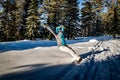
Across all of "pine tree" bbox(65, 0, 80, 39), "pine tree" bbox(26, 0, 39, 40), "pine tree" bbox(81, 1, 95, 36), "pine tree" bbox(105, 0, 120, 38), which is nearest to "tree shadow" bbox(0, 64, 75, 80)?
"pine tree" bbox(26, 0, 39, 40)

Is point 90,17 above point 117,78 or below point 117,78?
above

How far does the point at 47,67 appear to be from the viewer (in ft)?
25.0

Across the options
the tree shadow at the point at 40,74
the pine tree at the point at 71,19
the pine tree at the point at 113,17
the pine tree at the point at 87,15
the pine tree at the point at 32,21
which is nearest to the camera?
the tree shadow at the point at 40,74

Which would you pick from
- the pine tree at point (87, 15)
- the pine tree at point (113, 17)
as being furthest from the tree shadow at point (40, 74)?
the pine tree at point (87, 15)

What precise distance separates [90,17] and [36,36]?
19378 millimetres

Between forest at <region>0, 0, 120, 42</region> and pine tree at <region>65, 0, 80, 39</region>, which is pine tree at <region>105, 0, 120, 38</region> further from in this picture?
pine tree at <region>65, 0, 80, 39</region>

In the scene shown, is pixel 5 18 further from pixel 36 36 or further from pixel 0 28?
pixel 36 36

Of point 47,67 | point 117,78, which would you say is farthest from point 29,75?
point 117,78

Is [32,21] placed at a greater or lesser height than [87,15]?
lesser

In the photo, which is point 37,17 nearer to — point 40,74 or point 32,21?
point 32,21

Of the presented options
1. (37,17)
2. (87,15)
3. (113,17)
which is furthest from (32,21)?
(87,15)

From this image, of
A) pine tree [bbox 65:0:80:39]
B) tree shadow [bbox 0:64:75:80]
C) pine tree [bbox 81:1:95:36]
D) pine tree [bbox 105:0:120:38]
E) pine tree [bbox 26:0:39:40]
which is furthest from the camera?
pine tree [bbox 81:1:95:36]

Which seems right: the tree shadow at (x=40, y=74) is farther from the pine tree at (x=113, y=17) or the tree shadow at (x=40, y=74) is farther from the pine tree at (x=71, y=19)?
the pine tree at (x=71, y=19)

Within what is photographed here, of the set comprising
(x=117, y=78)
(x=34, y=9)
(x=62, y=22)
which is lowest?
(x=117, y=78)
